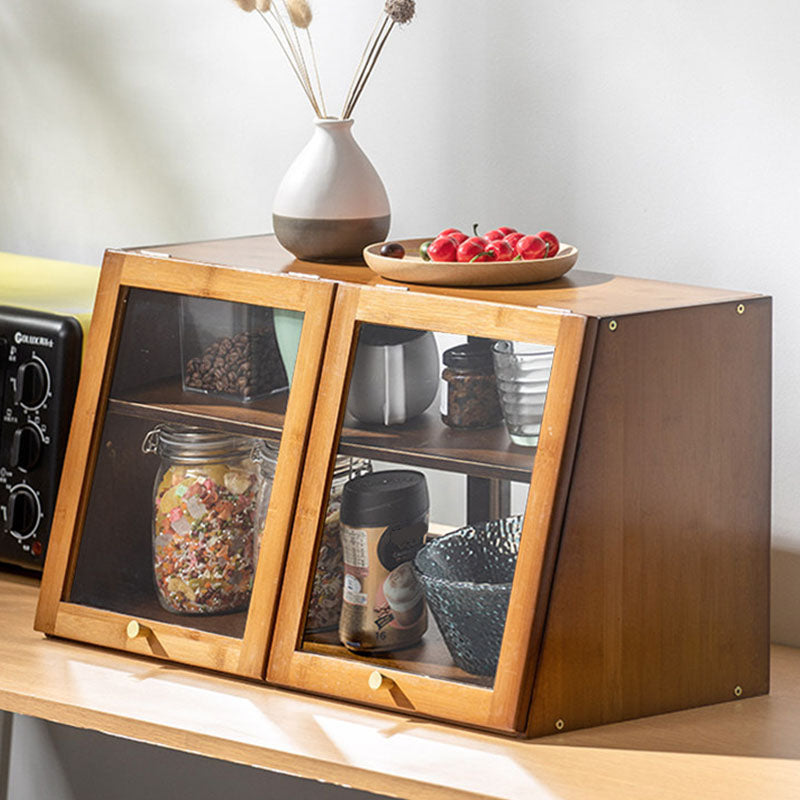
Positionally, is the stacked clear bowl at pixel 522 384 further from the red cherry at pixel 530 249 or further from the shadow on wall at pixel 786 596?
the shadow on wall at pixel 786 596

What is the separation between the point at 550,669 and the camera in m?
1.35

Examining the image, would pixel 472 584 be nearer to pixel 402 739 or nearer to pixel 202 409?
pixel 402 739

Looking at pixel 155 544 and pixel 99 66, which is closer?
pixel 155 544

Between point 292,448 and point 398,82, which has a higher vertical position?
point 398,82

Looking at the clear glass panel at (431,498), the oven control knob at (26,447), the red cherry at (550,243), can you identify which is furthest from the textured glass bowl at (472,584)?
the oven control knob at (26,447)

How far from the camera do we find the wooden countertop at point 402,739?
1.27m

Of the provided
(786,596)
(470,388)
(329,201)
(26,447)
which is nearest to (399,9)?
(329,201)

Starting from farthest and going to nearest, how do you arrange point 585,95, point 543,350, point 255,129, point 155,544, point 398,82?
point 255,129
point 398,82
point 585,95
point 155,544
point 543,350

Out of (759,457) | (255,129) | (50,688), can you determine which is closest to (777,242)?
(759,457)

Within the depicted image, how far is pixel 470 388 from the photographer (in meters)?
1.41

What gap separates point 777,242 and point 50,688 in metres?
1.00

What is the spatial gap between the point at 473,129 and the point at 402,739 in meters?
0.86

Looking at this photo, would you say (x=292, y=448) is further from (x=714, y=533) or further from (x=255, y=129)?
(x=255, y=129)

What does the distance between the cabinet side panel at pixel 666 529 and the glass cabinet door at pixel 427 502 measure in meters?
0.05
